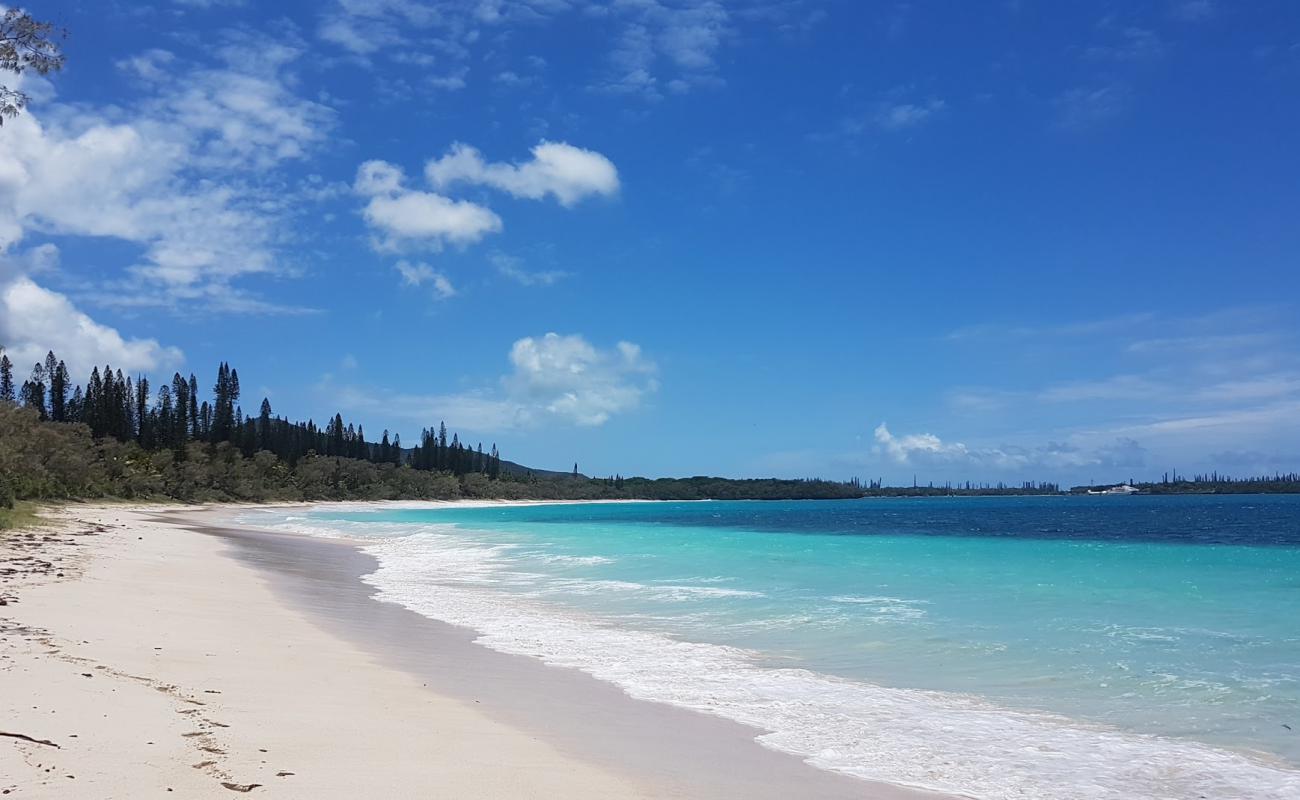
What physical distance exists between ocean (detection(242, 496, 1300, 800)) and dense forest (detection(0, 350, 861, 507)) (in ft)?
80.5

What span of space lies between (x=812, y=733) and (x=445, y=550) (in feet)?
85.4

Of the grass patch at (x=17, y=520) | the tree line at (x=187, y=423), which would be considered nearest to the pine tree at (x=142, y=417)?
the tree line at (x=187, y=423)

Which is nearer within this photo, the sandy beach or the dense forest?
the sandy beach

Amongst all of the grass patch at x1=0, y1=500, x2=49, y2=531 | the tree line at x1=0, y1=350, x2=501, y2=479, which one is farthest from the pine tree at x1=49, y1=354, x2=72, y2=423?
the grass patch at x1=0, y1=500, x2=49, y2=531

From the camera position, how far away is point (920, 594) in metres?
18.8

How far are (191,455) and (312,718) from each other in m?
86.5

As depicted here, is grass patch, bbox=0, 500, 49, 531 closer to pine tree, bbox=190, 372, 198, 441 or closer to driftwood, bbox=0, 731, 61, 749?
driftwood, bbox=0, 731, 61, 749

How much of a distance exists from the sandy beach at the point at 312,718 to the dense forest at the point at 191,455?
80.5 ft

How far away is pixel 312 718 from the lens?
22.2 ft

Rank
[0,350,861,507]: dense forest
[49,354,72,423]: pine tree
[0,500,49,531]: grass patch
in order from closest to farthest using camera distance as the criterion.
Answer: [0,500,49,531]: grass patch < [0,350,861,507]: dense forest < [49,354,72,423]: pine tree

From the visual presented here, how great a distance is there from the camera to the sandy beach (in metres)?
5.11

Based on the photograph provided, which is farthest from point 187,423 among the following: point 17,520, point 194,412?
point 17,520

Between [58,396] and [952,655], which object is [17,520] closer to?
[952,655]

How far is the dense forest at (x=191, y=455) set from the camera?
48491 millimetres
